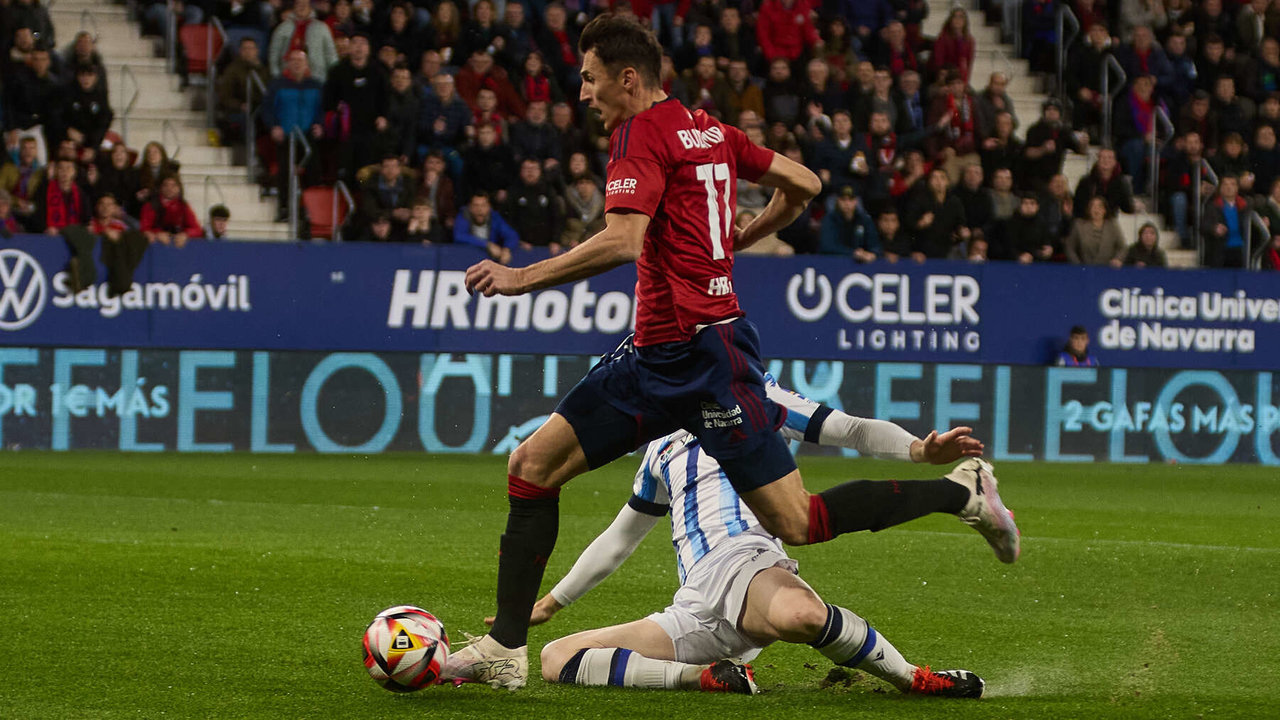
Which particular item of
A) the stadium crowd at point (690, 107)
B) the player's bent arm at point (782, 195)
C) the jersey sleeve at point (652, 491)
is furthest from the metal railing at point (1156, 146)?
the jersey sleeve at point (652, 491)

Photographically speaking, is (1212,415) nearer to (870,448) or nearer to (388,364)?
(388,364)

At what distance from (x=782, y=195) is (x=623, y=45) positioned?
2.92 ft

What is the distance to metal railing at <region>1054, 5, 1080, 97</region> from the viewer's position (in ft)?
71.8

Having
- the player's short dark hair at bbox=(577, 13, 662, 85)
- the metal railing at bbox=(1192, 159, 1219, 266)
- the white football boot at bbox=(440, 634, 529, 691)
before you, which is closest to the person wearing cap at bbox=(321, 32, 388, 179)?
the metal railing at bbox=(1192, 159, 1219, 266)

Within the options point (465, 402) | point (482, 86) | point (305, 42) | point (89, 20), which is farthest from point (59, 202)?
point (482, 86)

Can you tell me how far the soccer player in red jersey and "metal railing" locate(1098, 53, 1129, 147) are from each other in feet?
54.3

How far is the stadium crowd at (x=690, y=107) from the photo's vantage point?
Answer: 16.4m

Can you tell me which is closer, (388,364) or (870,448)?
(870,448)

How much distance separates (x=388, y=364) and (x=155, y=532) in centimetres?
670

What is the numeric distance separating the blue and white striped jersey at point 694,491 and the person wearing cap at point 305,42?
12386mm

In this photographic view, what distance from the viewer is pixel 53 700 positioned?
17.0 ft

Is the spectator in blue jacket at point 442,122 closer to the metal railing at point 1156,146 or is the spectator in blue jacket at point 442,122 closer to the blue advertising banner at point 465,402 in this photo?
the blue advertising banner at point 465,402

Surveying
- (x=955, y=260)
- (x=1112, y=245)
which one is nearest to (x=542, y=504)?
(x=955, y=260)

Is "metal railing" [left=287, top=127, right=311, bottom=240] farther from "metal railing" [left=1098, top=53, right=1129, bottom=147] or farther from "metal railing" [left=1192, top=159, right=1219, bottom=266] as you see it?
"metal railing" [left=1192, top=159, right=1219, bottom=266]
